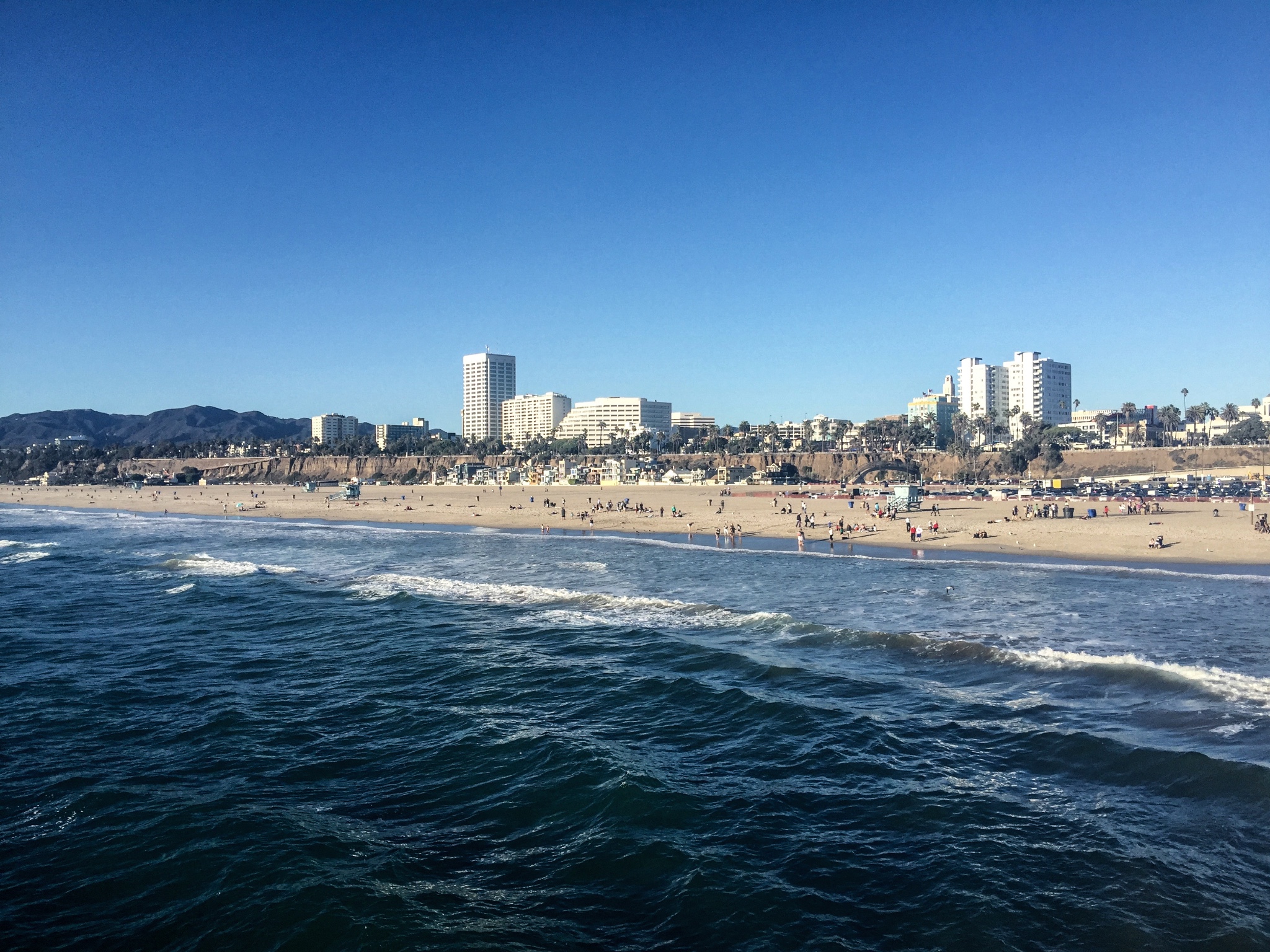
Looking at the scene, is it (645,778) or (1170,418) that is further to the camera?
(1170,418)

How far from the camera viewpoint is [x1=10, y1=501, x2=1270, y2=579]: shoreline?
97.3 ft

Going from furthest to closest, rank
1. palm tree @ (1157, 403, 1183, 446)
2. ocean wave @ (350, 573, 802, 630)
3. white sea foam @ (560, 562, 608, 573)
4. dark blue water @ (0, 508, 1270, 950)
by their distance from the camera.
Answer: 1. palm tree @ (1157, 403, 1183, 446)
2. white sea foam @ (560, 562, 608, 573)
3. ocean wave @ (350, 573, 802, 630)
4. dark blue water @ (0, 508, 1270, 950)

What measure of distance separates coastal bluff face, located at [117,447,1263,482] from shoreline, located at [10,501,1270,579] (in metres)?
55.4

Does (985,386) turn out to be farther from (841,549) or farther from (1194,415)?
(841,549)

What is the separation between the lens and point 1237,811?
9.62 metres

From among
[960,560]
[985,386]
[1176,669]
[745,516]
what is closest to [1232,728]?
[1176,669]

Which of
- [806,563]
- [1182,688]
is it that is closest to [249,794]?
[1182,688]

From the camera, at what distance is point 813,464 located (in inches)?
4909

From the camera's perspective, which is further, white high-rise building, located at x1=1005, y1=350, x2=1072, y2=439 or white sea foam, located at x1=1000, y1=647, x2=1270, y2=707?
white high-rise building, located at x1=1005, y1=350, x2=1072, y2=439

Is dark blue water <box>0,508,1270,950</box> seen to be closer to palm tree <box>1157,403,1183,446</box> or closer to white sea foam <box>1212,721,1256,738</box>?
white sea foam <box>1212,721,1256,738</box>

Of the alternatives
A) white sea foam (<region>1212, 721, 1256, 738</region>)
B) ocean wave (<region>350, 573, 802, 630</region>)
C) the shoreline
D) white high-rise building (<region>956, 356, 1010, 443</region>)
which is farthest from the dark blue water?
white high-rise building (<region>956, 356, 1010, 443</region>)

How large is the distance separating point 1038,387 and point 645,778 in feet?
684

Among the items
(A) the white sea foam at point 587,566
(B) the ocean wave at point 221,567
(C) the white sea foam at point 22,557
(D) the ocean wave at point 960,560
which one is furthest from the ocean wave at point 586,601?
(C) the white sea foam at point 22,557

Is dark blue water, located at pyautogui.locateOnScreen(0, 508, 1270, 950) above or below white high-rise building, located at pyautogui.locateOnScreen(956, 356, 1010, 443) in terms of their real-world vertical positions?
below
